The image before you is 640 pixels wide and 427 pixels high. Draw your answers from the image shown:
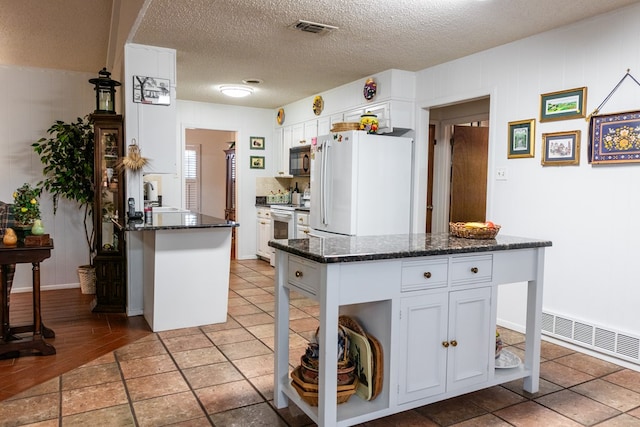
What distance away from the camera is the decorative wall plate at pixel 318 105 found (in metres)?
5.84

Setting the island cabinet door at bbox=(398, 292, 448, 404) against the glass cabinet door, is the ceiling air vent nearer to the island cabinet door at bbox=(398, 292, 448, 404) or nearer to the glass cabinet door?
the glass cabinet door

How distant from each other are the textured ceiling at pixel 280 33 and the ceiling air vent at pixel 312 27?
0.06 meters

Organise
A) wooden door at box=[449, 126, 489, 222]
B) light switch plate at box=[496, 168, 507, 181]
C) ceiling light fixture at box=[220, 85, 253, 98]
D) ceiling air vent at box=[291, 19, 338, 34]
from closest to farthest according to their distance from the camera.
A: ceiling air vent at box=[291, 19, 338, 34], light switch plate at box=[496, 168, 507, 181], wooden door at box=[449, 126, 489, 222], ceiling light fixture at box=[220, 85, 253, 98]

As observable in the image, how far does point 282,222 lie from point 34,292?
3.52 m

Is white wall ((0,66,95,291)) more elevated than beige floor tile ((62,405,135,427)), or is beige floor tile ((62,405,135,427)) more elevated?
white wall ((0,66,95,291))

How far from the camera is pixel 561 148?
3396 millimetres

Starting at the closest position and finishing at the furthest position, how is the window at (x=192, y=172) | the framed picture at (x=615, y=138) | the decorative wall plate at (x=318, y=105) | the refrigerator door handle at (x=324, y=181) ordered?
1. the framed picture at (x=615, y=138)
2. the refrigerator door handle at (x=324, y=181)
3. the decorative wall plate at (x=318, y=105)
4. the window at (x=192, y=172)

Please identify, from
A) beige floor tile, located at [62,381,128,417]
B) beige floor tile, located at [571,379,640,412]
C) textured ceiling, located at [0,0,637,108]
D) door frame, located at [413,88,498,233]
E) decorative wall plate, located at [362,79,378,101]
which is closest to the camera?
beige floor tile, located at [62,381,128,417]

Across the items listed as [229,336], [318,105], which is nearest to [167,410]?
[229,336]

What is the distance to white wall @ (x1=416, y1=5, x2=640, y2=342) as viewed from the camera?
3.01 m

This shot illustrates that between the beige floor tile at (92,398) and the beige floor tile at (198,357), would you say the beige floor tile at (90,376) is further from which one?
the beige floor tile at (198,357)

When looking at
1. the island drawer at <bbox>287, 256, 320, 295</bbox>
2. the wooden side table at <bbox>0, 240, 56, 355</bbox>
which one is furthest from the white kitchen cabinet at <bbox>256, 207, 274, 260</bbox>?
the island drawer at <bbox>287, 256, 320, 295</bbox>

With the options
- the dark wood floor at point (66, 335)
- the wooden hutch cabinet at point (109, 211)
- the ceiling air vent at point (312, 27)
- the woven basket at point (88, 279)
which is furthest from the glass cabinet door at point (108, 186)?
the ceiling air vent at point (312, 27)

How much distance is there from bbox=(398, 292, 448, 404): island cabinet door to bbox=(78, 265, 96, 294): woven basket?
4.02 m
